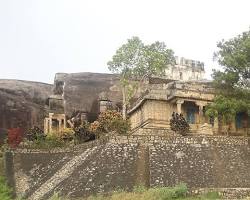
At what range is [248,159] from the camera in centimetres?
3089

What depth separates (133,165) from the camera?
2961cm

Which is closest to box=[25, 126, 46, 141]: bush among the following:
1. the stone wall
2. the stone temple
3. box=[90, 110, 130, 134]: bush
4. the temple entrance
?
the stone wall

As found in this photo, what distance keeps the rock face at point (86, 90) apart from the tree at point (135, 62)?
6.02 meters

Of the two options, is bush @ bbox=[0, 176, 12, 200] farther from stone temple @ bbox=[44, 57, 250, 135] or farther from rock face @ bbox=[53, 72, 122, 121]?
→ rock face @ bbox=[53, 72, 122, 121]

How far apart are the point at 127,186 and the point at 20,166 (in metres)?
7.80

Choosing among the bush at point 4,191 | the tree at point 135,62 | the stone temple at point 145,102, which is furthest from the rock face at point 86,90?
the bush at point 4,191

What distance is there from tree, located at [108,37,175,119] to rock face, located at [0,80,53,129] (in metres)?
9.49

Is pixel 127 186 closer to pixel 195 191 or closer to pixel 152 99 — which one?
pixel 195 191

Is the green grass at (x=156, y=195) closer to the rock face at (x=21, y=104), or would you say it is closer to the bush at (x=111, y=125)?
the bush at (x=111, y=125)

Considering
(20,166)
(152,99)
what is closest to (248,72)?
(152,99)

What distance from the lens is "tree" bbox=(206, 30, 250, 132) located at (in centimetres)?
3553

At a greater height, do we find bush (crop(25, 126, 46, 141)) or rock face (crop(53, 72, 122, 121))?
rock face (crop(53, 72, 122, 121))

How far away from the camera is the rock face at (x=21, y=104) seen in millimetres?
47094

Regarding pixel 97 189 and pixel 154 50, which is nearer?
pixel 97 189
